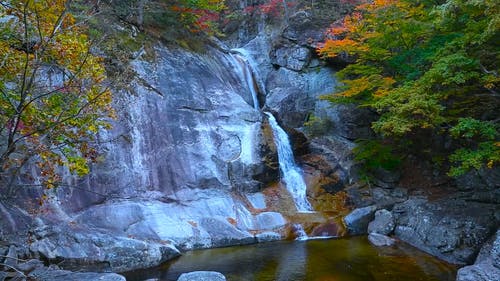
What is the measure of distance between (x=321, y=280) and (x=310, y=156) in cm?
913

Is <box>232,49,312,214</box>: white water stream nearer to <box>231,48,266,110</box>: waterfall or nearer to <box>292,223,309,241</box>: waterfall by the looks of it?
<box>231,48,266,110</box>: waterfall

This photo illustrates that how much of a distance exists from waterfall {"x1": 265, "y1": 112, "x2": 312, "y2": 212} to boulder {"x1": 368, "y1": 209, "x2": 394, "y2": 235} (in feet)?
9.21

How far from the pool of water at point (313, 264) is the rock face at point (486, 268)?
2.18 feet

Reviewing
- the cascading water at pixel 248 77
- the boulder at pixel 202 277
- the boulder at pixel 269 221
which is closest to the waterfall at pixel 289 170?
the boulder at pixel 269 221

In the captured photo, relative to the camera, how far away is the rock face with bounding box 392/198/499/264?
33.5 feet

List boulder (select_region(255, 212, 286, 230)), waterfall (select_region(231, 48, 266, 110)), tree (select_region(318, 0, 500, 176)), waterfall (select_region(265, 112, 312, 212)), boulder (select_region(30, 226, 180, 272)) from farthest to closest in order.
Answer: waterfall (select_region(231, 48, 266, 110)), waterfall (select_region(265, 112, 312, 212)), boulder (select_region(255, 212, 286, 230)), tree (select_region(318, 0, 500, 176)), boulder (select_region(30, 226, 180, 272))

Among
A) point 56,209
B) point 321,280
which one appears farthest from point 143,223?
point 321,280

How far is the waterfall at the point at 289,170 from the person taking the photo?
15.6 metres

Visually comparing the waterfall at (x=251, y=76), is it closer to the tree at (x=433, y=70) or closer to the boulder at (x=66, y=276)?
the tree at (x=433, y=70)

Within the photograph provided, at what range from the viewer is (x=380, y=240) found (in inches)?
470

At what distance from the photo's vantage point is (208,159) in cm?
1494

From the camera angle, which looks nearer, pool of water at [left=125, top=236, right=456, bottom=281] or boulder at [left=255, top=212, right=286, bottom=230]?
pool of water at [left=125, top=236, right=456, bottom=281]

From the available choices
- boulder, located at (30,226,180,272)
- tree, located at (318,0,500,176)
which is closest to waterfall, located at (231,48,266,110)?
tree, located at (318,0,500,176)

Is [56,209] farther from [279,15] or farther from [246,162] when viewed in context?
[279,15]
